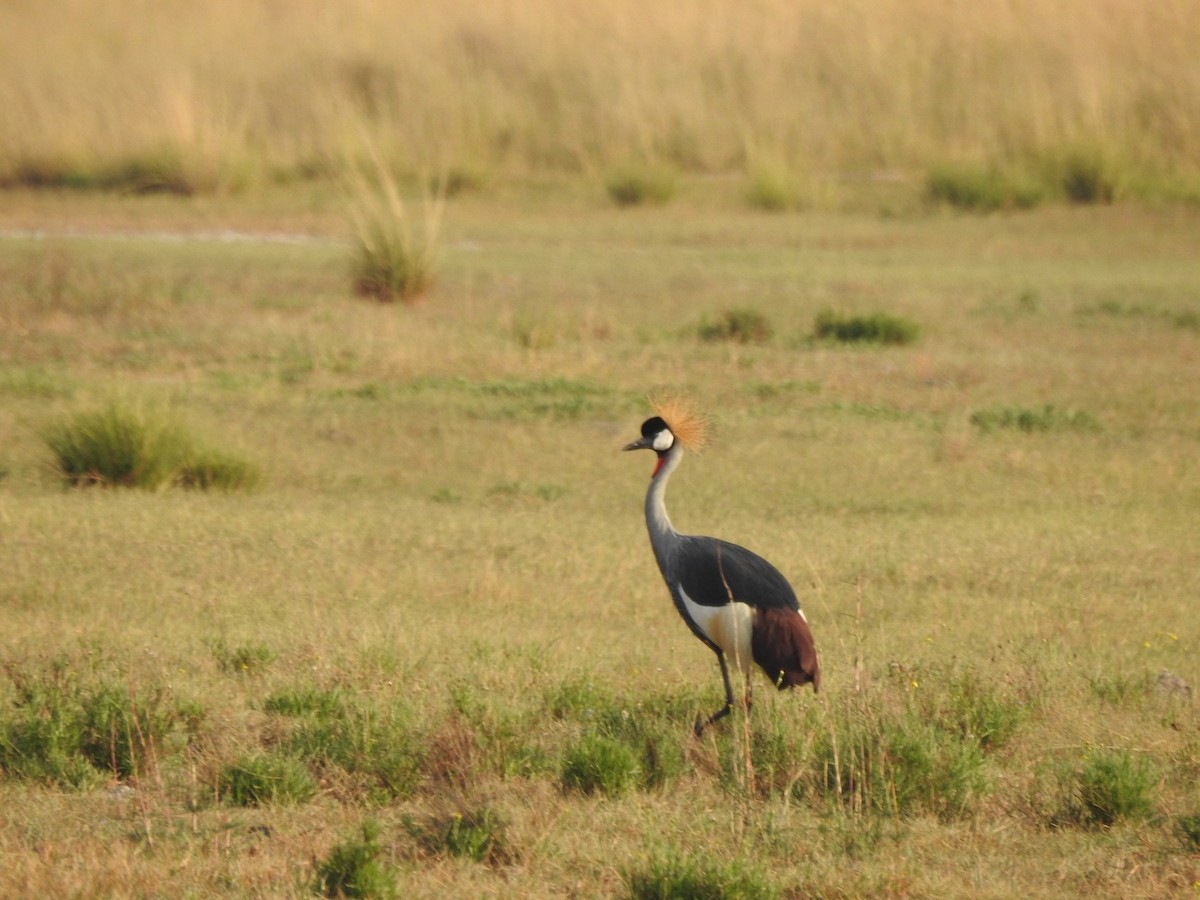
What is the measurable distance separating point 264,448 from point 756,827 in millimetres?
5389

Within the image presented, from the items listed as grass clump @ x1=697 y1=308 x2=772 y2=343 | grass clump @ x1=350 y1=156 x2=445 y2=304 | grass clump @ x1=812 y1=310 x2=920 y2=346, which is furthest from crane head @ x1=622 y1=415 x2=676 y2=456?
grass clump @ x1=350 y1=156 x2=445 y2=304

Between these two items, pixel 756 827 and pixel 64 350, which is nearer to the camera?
pixel 756 827

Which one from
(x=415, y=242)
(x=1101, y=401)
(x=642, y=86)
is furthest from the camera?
(x=642, y=86)

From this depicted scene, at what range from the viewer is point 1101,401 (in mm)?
10625

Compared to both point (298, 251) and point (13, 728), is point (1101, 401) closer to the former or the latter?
point (13, 728)

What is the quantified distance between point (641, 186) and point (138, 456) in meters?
12.8

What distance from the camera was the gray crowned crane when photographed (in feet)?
16.6

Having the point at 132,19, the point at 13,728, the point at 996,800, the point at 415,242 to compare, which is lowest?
the point at 996,800

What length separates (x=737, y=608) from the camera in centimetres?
511

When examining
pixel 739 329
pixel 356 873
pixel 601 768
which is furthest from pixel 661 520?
pixel 739 329

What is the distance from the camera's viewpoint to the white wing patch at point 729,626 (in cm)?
510

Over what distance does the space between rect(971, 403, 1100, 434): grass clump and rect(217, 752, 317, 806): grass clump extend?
6040 mm

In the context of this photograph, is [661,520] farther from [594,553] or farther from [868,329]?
[868,329]

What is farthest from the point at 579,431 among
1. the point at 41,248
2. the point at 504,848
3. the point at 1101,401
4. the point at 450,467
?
the point at 41,248
